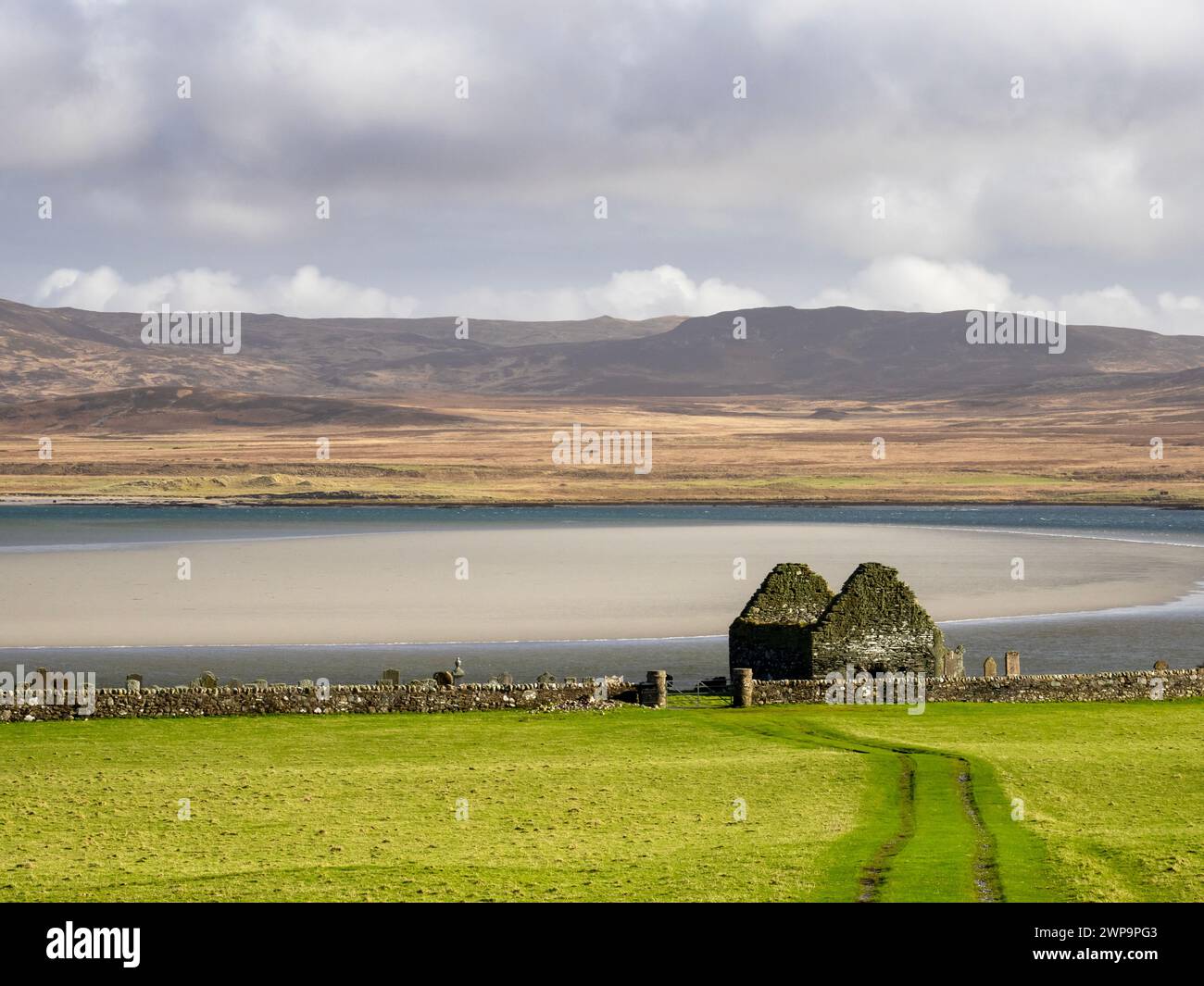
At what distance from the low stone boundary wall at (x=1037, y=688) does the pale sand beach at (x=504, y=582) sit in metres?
25.2

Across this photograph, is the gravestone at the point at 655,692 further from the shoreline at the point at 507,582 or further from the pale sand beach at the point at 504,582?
the pale sand beach at the point at 504,582

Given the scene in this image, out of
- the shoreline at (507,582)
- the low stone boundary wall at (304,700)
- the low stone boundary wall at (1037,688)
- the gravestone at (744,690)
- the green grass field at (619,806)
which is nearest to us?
the green grass field at (619,806)

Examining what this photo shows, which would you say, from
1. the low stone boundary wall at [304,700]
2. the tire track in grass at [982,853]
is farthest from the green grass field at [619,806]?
the low stone boundary wall at [304,700]

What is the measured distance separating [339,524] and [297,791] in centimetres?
13573

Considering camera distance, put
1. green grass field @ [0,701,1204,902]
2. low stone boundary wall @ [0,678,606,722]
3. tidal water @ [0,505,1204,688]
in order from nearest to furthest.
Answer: green grass field @ [0,701,1204,902] → low stone boundary wall @ [0,678,606,722] → tidal water @ [0,505,1204,688]

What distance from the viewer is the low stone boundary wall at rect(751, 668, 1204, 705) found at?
48.7m

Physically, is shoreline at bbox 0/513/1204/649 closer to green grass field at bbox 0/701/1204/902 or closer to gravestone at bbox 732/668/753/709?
gravestone at bbox 732/668/753/709

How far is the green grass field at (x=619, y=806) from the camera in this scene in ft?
77.4

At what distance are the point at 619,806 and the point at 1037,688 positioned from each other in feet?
75.3

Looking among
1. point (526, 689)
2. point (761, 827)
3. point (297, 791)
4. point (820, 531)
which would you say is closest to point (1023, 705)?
point (526, 689)

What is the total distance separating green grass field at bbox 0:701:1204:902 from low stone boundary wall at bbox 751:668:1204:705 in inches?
46.5

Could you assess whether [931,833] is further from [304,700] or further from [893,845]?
[304,700]

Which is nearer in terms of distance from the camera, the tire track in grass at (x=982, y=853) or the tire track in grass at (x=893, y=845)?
the tire track in grass at (x=982, y=853)

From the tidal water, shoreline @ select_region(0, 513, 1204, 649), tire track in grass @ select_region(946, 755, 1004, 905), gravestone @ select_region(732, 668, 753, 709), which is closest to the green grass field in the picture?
tire track in grass @ select_region(946, 755, 1004, 905)
